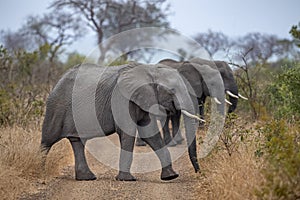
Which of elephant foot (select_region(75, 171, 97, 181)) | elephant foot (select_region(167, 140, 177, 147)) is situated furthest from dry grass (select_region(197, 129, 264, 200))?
elephant foot (select_region(167, 140, 177, 147))

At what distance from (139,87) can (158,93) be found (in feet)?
1.11

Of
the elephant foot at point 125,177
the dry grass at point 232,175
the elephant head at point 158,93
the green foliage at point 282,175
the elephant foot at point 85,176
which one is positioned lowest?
the elephant foot at point 85,176

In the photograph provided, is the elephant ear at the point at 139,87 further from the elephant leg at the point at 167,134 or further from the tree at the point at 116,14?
the tree at the point at 116,14

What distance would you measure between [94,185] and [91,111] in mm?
1631

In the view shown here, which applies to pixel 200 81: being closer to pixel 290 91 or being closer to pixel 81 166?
pixel 290 91

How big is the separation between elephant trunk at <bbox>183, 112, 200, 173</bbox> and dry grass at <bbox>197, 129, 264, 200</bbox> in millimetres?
427

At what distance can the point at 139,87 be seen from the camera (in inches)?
424

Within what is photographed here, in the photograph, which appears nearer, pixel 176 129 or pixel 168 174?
pixel 168 174

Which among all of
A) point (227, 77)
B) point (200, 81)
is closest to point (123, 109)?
point (200, 81)

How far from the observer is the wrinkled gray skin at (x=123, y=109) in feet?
35.2

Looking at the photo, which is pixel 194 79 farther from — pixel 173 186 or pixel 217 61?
pixel 173 186

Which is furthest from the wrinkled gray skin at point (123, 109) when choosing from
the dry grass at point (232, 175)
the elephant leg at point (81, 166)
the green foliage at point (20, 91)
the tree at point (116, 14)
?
the tree at point (116, 14)

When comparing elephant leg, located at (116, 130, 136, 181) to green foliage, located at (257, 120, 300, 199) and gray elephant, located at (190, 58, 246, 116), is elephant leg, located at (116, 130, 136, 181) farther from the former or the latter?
gray elephant, located at (190, 58, 246, 116)

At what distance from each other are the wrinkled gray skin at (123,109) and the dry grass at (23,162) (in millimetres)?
392
